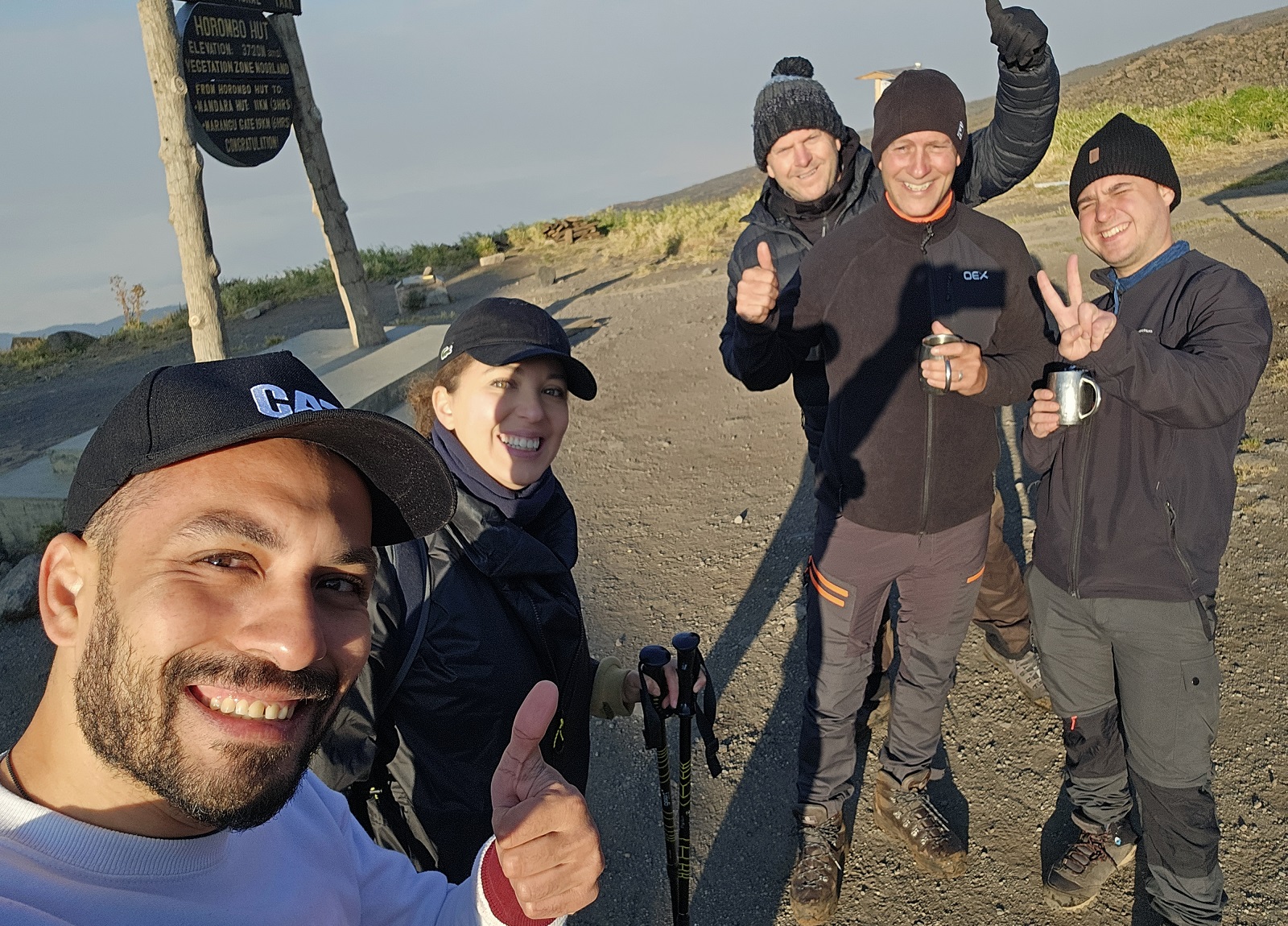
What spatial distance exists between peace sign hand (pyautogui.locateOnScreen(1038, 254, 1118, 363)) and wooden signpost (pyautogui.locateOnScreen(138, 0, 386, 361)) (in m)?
5.97

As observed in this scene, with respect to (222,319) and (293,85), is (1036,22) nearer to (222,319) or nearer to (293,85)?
(222,319)

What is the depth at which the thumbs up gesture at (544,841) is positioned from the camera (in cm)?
124

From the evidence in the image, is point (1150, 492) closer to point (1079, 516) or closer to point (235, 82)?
point (1079, 516)

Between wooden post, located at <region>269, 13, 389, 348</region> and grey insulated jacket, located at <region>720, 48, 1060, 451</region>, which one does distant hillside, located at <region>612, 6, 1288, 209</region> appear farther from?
grey insulated jacket, located at <region>720, 48, 1060, 451</region>

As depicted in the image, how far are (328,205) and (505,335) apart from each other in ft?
22.7

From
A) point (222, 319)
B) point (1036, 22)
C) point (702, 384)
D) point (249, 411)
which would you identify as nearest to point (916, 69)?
point (1036, 22)

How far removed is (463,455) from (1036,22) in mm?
2657

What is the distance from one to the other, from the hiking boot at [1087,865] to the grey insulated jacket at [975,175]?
5.10 ft

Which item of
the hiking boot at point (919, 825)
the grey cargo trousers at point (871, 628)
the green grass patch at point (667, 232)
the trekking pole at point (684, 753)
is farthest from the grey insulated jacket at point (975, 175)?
the green grass patch at point (667, 232)

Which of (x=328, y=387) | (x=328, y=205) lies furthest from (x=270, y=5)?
(x=328, y=387)

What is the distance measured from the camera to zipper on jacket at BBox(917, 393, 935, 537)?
107 inches

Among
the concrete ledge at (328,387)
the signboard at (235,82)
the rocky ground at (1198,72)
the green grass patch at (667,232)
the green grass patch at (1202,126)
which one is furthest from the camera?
the rocky ground at (1198,72)

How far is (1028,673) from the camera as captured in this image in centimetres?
368

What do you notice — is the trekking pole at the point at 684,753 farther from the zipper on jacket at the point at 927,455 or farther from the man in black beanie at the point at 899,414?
the zipper on jacket at the point at 927,455
